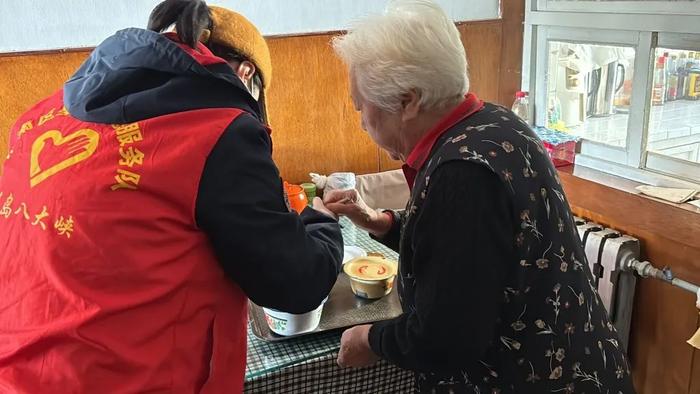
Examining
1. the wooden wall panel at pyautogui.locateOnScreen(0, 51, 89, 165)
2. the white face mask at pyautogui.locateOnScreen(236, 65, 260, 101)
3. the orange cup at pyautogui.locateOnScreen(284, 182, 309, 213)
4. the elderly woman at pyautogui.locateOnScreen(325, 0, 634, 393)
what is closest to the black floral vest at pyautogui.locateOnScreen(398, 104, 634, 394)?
the elderly woman at pyautogui.locateOnScreen(325, 0, 634, 393)

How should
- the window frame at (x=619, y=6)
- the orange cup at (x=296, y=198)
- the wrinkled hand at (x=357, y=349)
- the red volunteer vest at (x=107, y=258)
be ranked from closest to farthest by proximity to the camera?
the red volunteer vest at (x=107, y=258) → the wrinkled hand at (x=357, y=349) → the window frame at (x=619, y=6) → the orange cup at (x=296, y=198)

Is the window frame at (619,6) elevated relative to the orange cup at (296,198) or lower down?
elevated

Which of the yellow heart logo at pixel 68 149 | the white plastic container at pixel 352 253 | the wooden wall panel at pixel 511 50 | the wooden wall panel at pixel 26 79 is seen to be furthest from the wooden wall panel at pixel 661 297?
the wooden wall panel at pixel 26 79

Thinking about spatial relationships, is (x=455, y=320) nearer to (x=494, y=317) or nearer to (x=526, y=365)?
(x=494, y=317)

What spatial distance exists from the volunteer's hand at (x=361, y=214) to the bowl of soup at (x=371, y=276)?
143 millimetres

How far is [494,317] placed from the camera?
0.93m

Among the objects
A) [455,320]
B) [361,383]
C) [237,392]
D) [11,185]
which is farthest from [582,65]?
[11,185]

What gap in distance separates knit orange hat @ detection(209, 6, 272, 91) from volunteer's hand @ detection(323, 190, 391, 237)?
0.31 m

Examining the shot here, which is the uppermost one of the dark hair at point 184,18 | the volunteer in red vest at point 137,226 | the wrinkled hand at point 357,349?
the dark hair at point 184,18

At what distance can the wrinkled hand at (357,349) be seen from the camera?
1104 millimetres

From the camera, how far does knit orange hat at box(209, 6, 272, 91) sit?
1131mm

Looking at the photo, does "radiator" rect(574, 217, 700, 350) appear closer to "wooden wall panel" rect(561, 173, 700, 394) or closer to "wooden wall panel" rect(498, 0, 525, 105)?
"wooden wall panel" rect(561, 173, 700, 394)

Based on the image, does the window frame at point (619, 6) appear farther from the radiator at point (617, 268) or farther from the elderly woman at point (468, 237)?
the elderly woman at point (468, 237)

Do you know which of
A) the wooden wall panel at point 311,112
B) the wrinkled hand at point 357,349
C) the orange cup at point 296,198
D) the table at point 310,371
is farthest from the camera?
the wooden wall panel at point 311,112
